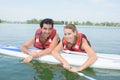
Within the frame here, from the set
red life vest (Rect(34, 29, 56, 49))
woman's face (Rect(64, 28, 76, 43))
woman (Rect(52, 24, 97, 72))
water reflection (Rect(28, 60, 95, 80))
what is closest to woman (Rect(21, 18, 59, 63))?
red life vest (Rect(34, 29, 56, 49))

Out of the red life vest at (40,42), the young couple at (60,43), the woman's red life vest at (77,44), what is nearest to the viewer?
the young couple at (60,43)

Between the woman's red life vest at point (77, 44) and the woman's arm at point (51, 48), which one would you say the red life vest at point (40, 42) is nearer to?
the woman's arm at point (51, 48)

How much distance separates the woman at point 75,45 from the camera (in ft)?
21.3

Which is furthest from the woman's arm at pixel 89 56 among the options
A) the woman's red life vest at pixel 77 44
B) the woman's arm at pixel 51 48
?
the woman's arm at pixel 51 48

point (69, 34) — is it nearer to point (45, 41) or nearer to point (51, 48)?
point (51, 48)

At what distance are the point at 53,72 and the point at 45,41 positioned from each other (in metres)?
1.48

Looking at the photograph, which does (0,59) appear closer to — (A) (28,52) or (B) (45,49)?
(A) (28,52)

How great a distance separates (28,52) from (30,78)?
1962 millimetres

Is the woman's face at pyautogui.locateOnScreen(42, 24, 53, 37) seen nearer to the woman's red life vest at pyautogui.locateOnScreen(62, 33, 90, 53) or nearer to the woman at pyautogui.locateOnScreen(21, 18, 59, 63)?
the woman at pyautogui.locateOnScreen(21, 18, 59, 63)

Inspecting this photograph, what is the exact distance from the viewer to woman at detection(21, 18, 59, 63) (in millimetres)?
7273

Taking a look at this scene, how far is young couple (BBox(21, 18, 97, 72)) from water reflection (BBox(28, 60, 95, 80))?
0.70 ft

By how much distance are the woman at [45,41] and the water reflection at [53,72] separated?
0.36m

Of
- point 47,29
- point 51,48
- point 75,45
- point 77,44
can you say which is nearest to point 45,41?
point 51,48

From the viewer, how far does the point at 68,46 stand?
758 centimetres
